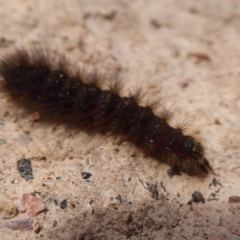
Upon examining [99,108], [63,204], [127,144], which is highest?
[99,108]

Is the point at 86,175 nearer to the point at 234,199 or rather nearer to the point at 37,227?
the point at 37,227

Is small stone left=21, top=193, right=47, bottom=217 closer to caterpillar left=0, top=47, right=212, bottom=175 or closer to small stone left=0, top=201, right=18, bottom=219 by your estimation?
small stone left=0, top=201, right=18, bottom=219

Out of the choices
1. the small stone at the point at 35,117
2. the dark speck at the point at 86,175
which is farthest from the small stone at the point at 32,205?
the small stone at the point at 35,117

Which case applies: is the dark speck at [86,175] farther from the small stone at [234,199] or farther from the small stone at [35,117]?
the small stone at [234,199]

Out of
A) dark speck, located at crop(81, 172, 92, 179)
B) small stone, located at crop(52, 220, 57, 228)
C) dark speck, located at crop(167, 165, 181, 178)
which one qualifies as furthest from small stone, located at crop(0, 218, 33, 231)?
dark speck, located at crop(167, 165, 181, 178)

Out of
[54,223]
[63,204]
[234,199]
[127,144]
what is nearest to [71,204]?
[63,204]

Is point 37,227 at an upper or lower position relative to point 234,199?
lower

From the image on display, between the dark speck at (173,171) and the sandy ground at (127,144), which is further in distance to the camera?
the dark speck at (173,171)

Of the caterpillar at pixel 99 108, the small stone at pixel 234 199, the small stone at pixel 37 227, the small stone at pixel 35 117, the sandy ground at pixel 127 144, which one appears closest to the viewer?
the small stone at pixel 37 227
